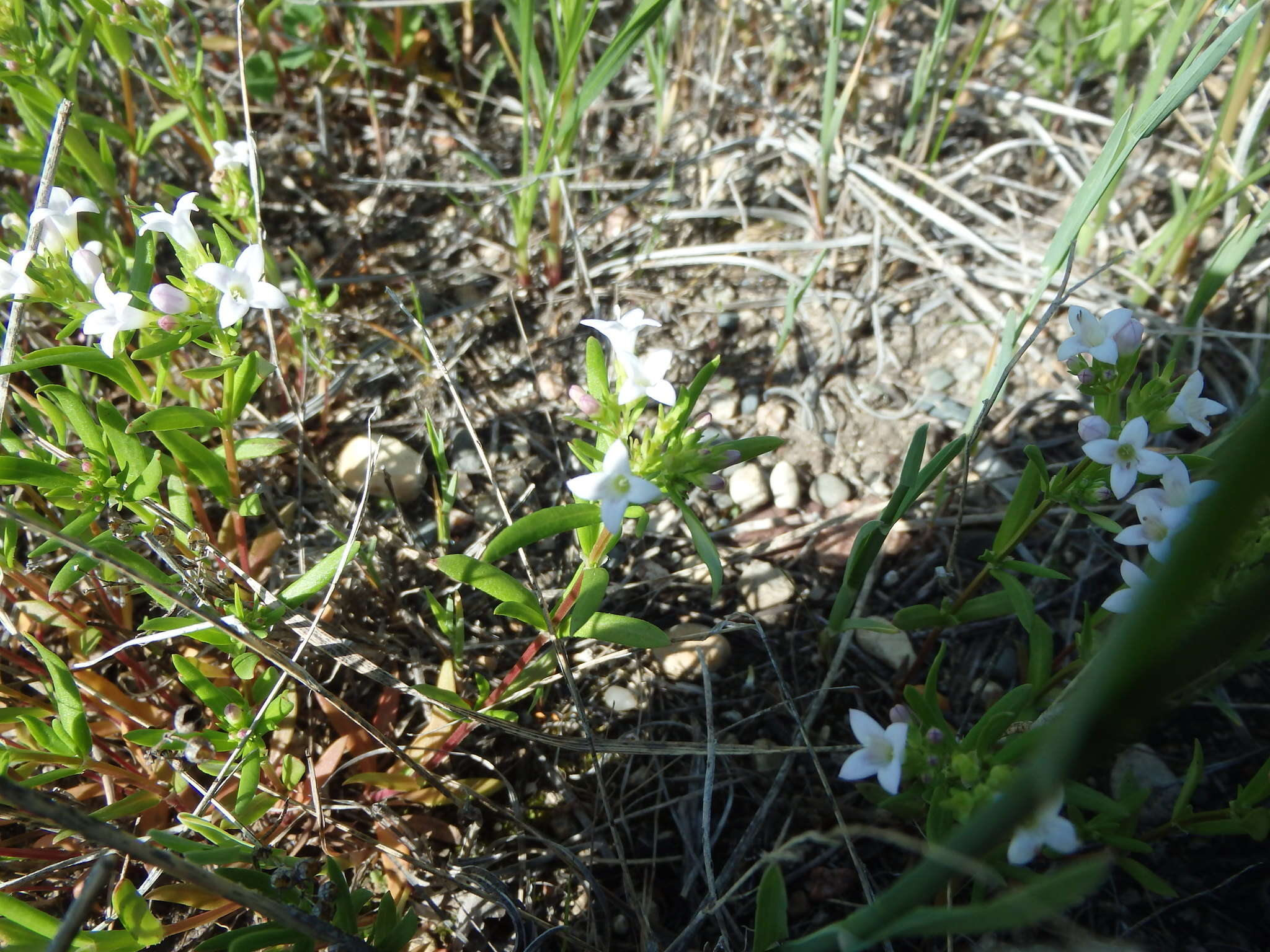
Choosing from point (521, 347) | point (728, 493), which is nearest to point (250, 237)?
point (521, 347)

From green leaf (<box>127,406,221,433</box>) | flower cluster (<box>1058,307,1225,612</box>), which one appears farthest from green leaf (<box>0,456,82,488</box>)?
flower cluster (<box>1058,307,1225,612</box>)

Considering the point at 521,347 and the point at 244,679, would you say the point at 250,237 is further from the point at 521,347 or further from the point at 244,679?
the point at 244,679

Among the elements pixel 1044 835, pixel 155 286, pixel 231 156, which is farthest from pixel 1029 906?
pixel 231 156

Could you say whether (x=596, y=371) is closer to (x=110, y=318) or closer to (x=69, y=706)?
(x=110, y=318)

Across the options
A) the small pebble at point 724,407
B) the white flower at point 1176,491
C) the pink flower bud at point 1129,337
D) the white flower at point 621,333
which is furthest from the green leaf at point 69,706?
the pink flower bud at point 1129,337

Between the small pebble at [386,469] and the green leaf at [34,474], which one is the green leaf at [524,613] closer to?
the small pebble at [386,469]

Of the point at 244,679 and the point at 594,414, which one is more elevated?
the point at 594,414

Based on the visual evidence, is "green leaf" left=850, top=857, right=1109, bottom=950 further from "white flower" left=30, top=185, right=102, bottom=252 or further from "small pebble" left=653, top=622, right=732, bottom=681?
"white flower" left=30, top=185, right=102, bottom=252
